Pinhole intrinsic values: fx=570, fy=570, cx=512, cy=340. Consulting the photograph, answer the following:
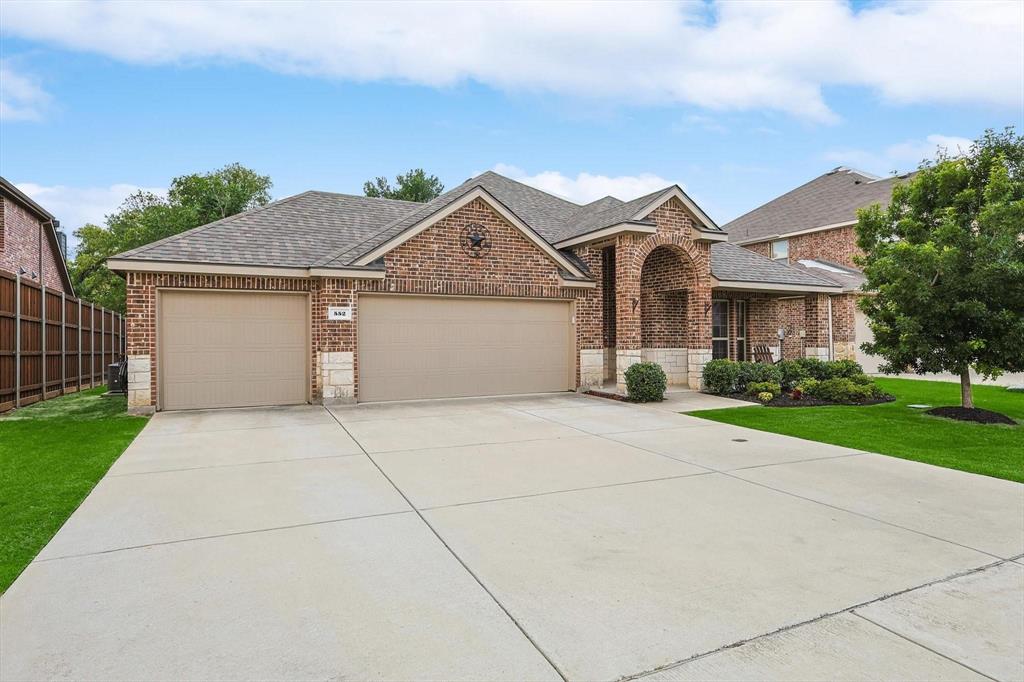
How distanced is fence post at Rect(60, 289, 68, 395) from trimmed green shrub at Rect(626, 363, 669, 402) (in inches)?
570

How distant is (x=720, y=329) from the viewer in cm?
1739

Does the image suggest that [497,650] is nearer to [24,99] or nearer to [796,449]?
[796,449]

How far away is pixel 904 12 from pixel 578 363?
9.91 m

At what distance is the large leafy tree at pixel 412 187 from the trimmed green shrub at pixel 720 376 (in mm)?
33704

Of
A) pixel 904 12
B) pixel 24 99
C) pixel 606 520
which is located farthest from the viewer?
pixel 24 99

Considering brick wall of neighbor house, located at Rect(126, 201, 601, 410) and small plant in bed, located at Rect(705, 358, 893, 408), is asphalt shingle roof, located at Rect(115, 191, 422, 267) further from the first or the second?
small plant in bed, located at Rect(705, 358, 893, 408)

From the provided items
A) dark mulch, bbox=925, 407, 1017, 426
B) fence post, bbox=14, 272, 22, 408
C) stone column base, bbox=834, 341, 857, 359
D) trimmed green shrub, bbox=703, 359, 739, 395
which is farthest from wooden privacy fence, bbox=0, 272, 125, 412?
stone column base, bbox=834, 341, 857, 359

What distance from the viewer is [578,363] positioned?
14680 millimetres

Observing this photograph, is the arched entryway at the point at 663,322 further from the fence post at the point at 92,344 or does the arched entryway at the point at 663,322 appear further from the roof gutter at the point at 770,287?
the fence post at the point at 92,344

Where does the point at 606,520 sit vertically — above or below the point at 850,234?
below

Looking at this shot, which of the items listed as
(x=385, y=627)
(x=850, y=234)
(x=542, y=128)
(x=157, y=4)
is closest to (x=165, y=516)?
(x=385, y=627)

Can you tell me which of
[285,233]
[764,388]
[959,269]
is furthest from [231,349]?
[959,269]

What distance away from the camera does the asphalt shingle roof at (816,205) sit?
26.4 metres

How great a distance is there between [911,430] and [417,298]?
9.80 meters
